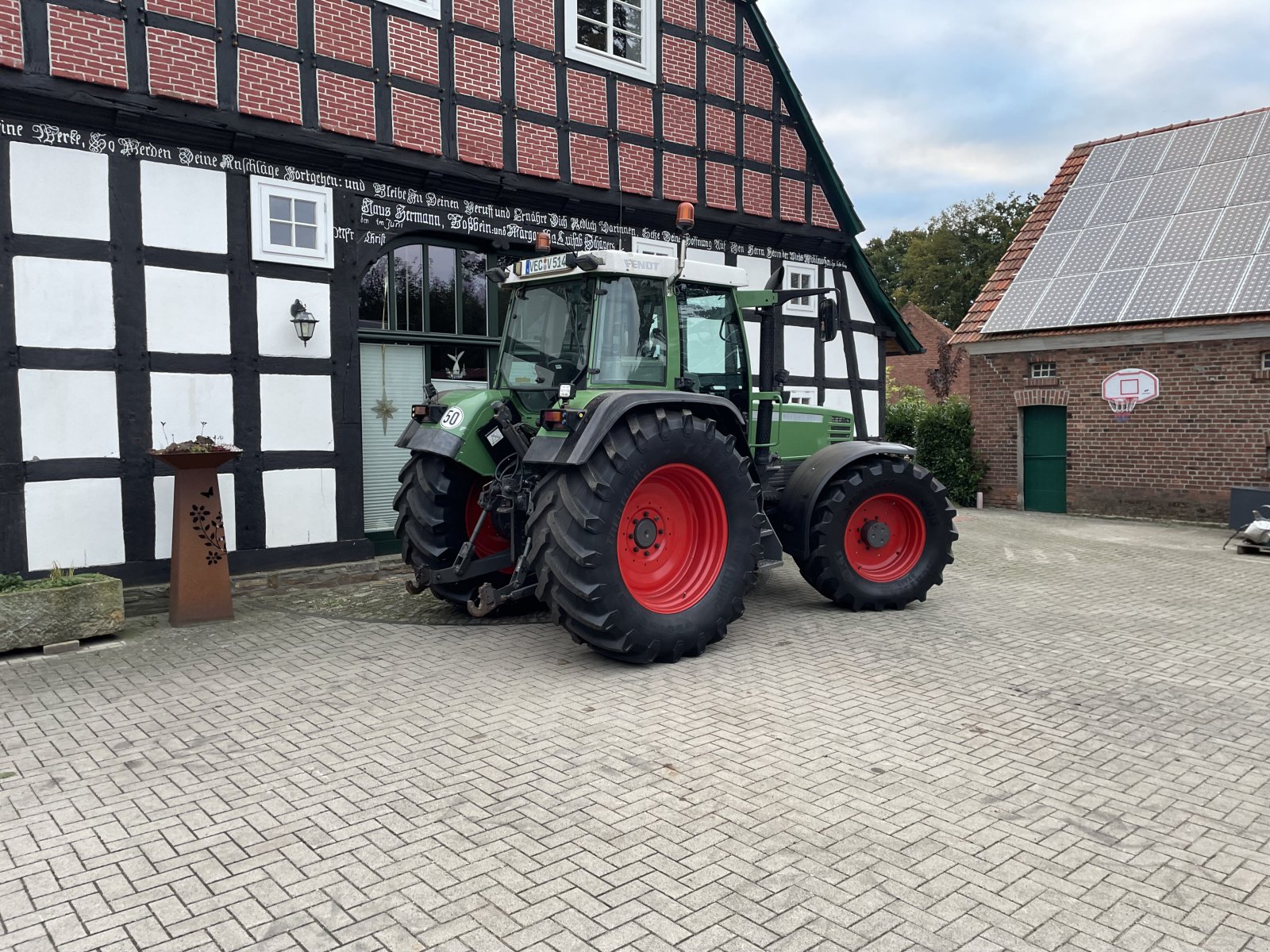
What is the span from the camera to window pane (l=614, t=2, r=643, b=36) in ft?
32.9

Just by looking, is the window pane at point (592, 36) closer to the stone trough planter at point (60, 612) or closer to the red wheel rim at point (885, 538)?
the red wheel rim at point (885, 538)

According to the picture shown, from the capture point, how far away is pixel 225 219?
7.46 meters

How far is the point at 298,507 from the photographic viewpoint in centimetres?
795

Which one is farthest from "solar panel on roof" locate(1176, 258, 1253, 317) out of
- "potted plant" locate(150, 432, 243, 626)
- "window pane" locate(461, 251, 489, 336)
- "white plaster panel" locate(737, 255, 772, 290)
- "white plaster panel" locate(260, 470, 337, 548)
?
"potted plant" locate(150, 432, 243, 626)

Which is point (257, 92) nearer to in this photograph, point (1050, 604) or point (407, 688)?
point (407, 688)

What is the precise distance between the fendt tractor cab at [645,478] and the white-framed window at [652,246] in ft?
12.5

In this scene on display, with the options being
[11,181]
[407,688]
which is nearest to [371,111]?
[11,181]

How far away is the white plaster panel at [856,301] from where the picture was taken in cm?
1250

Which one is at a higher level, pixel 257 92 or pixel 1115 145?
pixel 1115 145

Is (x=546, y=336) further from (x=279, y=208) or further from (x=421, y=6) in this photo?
(x=421, y=6)

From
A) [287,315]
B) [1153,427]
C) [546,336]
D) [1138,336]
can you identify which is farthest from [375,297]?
[1153,427]

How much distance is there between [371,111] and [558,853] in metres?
7.14

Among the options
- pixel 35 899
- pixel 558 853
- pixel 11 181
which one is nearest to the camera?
pixel 35 899

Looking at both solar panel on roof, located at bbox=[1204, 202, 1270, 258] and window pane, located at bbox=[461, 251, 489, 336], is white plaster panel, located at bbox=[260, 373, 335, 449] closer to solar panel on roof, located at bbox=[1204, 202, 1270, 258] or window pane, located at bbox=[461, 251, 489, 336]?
window pane, located at bbox=[461, 251, 489, 336]
